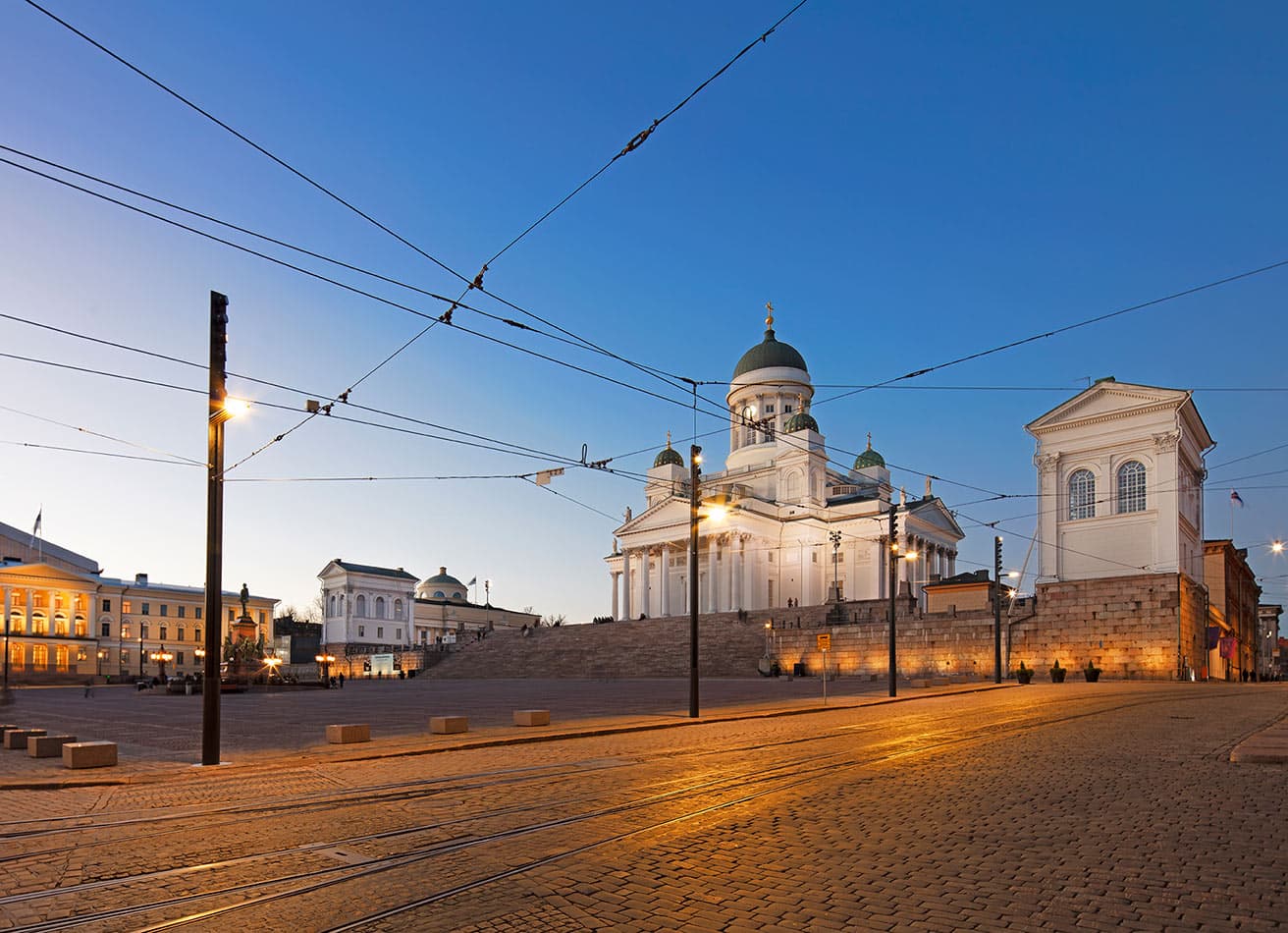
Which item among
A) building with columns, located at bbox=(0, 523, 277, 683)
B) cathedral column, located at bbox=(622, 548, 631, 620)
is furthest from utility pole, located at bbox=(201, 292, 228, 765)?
cathedral column, located at bbox=(622, 548, 631, 620)

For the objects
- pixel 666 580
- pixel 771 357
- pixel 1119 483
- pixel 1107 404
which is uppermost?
pixel 771 357

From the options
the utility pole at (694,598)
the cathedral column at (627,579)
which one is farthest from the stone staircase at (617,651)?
the utility pole at (694,598)

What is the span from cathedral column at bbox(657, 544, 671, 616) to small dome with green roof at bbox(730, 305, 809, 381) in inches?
898

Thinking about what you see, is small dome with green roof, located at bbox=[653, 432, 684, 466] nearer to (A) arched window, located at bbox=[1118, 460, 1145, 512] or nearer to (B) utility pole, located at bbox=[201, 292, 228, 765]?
(A) arched window, located at bbox=[1118, 460, 1145, 512]

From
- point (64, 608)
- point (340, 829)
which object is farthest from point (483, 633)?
point (340, 829)

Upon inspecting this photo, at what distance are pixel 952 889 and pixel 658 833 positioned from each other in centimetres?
292

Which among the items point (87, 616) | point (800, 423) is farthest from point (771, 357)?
point (87, 616)

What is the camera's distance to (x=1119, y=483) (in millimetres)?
52344

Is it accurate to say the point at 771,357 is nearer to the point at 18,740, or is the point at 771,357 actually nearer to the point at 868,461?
the point at 868,461

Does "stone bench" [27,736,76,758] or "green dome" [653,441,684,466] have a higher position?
"green dome" [653,441,684,466]

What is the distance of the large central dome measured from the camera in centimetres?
10006

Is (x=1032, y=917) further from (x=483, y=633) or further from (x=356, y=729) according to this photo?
(x=483, y=633)

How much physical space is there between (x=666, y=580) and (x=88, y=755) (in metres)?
81.7

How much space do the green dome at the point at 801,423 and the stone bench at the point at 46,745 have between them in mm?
79760
